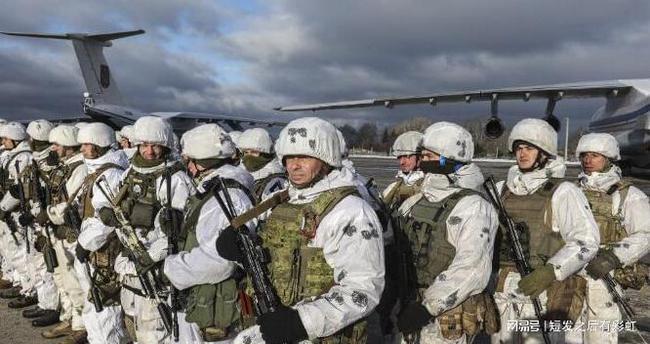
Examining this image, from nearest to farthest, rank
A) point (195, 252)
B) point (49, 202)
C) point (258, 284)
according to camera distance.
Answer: point (258, 284), point (195, 252), point (49, 202)

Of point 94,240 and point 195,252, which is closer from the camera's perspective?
point 195,252

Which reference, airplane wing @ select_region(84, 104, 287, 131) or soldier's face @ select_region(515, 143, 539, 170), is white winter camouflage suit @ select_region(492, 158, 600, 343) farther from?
airplane wing @ select_region(84, 104, 287, 131)

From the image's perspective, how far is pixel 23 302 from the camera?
290 inches

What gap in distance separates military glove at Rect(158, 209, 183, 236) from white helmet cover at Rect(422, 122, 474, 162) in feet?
6.13

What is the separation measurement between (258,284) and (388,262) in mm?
1007

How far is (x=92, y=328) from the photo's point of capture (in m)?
5.03

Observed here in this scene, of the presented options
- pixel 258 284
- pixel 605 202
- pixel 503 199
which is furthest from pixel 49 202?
pixel 605 202

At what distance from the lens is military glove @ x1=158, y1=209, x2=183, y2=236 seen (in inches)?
155

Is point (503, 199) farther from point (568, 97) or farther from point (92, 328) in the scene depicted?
point (568, 97)

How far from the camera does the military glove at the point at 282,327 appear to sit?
2.34m

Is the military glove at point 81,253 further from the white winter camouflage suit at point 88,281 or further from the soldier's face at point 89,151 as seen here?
the soldier's face at point 89,151

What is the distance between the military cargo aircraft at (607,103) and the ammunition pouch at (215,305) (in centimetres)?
1592

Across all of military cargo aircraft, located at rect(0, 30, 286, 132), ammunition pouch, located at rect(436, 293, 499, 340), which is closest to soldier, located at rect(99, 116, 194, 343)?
ammunition pouch, located at rect(436, 293, 499, 340)

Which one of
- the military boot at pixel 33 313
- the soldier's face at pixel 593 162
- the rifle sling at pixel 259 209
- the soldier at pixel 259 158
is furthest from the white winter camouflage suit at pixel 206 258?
the military boot at pixel 33 313
